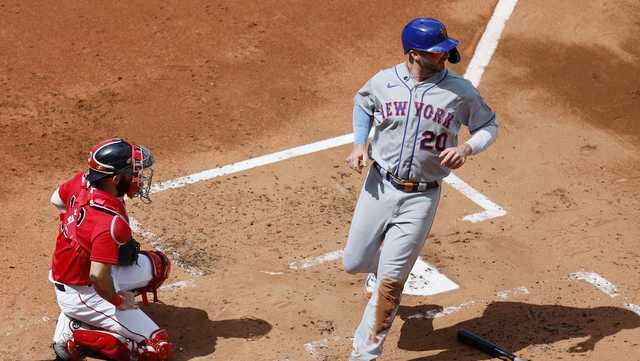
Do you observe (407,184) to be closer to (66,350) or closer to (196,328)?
(196,328)

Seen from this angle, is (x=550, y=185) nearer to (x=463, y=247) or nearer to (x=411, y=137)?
(x=463, y=247)

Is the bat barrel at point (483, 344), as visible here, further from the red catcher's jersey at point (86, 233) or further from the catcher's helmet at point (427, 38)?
the red catcher's jersey at point (86, 233)

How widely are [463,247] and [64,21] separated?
19.2 ft

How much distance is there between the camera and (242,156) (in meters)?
9.91

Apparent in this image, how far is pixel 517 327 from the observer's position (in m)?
7.63

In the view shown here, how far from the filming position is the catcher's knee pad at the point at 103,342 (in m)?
6.93

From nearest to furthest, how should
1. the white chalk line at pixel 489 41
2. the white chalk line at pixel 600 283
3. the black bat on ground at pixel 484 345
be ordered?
the black bat on ground at pixel 484 345, the white chalk line at pixel 600 283, the white chalk line at pixel 489 41

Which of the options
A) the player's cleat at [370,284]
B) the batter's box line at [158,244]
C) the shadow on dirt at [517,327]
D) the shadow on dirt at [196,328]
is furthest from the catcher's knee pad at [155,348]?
the shadow on dirt at [517,327]

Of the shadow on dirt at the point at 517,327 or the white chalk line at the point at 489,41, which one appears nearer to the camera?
the shadow on dirt at the point at 517,327

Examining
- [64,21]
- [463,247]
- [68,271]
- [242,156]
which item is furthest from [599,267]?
[64,21]

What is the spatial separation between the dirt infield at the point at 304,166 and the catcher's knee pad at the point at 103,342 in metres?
0.43

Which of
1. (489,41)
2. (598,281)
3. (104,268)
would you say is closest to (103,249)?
(104,268)

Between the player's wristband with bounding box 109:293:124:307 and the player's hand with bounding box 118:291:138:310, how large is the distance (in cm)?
4

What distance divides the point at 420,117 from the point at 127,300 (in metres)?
2.37
